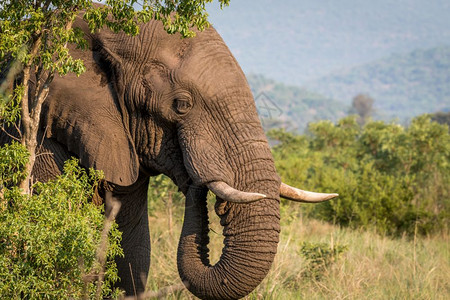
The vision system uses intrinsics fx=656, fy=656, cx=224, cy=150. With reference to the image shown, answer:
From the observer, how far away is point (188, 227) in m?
4.10

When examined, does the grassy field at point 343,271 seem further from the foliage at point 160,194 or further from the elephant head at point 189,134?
the elephant head at point 189,134

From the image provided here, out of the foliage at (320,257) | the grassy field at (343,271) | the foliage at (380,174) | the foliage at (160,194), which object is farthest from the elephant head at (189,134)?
the foliage at (380,174)

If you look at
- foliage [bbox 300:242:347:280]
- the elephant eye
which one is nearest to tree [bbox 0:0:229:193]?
the elephant eye

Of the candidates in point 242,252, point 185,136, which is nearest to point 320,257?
point 242,252

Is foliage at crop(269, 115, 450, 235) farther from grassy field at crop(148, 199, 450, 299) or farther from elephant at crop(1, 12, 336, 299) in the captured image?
elephant at crop(1, 12, 336, 299)

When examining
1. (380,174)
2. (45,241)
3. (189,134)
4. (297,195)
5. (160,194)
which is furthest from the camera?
(380,174)

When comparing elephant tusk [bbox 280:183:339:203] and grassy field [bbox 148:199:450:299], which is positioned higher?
elephant tusk [bbox 280:183:339:203]

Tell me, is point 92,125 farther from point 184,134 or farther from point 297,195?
point 297,195

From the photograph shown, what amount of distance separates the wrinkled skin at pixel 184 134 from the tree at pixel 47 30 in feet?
0.65

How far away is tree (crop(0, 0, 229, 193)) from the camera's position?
12.4 ft

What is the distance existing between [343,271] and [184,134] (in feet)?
9.45

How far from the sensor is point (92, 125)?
413 cm

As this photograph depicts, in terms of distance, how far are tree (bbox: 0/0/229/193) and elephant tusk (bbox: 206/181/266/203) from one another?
0.91m

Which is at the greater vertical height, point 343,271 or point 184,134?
point 184,134
